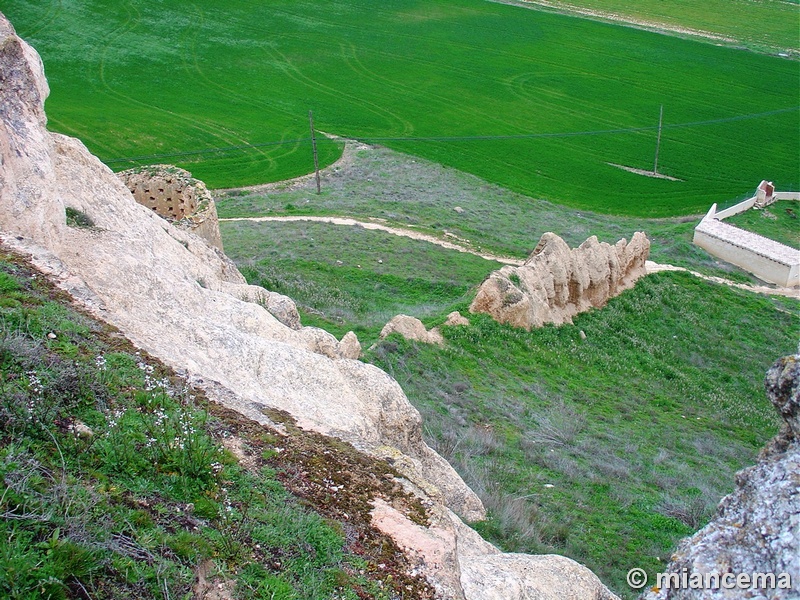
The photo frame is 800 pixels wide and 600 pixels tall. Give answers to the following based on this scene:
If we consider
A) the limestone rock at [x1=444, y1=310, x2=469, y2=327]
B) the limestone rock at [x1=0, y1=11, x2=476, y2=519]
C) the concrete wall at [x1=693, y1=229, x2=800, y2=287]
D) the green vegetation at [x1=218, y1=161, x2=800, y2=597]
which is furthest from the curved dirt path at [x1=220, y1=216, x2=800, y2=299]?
the limestone rock at [x1=0, y1=11, x2=476, y2=519]

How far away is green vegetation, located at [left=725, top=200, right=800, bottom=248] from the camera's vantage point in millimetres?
46062

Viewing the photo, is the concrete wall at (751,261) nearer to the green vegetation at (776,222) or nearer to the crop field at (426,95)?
the green vegetation at (776,222)

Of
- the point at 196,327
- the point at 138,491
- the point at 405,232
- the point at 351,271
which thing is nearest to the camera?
the point at 138,491

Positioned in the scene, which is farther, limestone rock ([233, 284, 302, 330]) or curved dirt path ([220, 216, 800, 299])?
curved dirt path ([220, 216, 800, 299])

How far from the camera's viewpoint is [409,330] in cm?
1948

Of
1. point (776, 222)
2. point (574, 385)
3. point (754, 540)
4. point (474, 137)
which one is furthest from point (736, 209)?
point (754, 540)

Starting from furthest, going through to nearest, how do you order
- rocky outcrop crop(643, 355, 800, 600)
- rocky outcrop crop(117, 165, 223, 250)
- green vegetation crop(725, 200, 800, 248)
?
green vegetation crop(725, 200, 800, 248) < rocky outcrop crop(117, 165, 223, 250) < rocky outcrop crop(643, 355, 800, 600)

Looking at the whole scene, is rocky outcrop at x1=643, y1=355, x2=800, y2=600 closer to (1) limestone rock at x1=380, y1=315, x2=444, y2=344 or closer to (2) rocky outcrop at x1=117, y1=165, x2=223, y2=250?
(1) limestone rock at x1=380, y1=315, x2=444, y2=344

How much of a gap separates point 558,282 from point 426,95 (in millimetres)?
43523

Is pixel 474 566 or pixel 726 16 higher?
pixel 726 16

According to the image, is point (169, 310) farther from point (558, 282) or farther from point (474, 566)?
point (558, 282)

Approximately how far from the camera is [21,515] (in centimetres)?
567

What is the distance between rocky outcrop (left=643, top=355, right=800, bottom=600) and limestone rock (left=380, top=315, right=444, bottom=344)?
12.2 m

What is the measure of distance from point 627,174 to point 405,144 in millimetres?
17069
